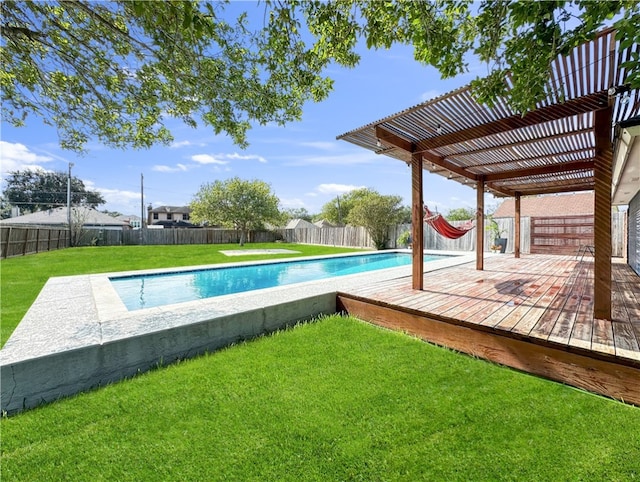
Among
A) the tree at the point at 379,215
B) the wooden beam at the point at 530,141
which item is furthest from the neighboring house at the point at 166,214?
the wooden beam at the point at 530,141

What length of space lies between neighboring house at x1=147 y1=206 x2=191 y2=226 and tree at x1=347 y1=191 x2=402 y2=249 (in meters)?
36.3

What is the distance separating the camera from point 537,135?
4434 millimetres

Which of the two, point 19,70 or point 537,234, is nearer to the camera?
point 19,70

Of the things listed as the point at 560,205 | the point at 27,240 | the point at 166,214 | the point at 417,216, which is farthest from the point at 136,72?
the point at 166,214

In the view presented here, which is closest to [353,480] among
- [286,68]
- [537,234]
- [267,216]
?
[286,68]

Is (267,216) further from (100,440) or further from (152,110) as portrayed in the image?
(100,440)

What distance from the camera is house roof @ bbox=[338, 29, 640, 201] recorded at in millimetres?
2792

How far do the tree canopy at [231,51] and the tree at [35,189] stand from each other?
125 ft

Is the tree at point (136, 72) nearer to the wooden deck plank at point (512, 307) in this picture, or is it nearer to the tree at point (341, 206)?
the wooden deck plank at point (512, 307)

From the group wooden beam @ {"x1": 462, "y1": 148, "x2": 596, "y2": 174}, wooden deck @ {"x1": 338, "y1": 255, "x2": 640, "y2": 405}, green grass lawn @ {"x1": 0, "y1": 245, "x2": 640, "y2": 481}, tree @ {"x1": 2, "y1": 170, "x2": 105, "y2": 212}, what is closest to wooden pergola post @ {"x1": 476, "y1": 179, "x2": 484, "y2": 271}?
wooden beam @ {"x1": 462, "y1": 148, "x2": 596, "y2": 174}

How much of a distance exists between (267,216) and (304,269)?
12910mm

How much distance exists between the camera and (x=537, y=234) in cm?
1274

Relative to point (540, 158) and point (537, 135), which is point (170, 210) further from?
point (537, 135)

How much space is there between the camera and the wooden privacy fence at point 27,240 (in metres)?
10.3
